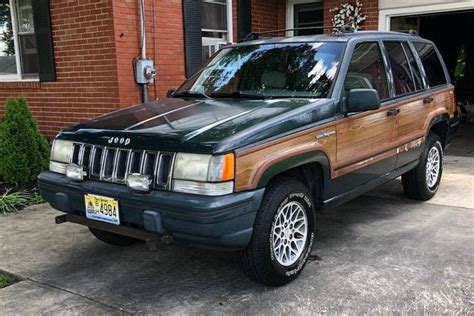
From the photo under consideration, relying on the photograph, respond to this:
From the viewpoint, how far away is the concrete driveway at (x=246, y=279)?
347 centimetres

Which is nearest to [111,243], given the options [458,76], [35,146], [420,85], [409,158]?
[35,146]

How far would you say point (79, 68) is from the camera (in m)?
7.12

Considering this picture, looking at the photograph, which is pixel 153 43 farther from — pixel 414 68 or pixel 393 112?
pixel 393 112

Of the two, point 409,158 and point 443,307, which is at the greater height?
point 409,158

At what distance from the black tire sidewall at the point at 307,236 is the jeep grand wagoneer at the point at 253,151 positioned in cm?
1

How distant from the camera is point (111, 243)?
15.1 ft

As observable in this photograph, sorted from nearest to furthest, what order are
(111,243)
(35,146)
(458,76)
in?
(111,243) < (35,146) < (458,76)

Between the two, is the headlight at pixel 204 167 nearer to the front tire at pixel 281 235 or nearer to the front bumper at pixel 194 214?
the front bumper at pixel 194 214

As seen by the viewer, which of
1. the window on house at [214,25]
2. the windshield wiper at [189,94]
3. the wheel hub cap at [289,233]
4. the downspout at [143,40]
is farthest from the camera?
the window on house at [214,25]

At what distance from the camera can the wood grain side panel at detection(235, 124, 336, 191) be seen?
3268mm

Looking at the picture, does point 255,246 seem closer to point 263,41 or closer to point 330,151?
point 330,151

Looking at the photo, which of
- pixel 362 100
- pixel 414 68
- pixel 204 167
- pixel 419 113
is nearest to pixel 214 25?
pixel 414 68

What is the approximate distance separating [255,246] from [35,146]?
4.21m

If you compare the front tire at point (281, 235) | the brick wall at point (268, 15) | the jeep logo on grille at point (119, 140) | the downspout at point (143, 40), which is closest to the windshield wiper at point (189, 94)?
the jeep logo on grille at point (119, 140)
